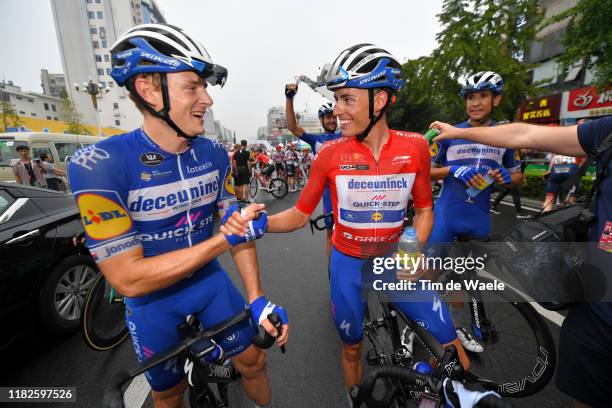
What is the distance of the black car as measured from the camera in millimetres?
2715

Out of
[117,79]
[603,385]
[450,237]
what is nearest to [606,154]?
[603,385]

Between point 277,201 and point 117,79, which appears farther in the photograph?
point 277,201

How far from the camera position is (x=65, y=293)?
10.9 ft

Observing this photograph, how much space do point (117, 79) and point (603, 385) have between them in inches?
126

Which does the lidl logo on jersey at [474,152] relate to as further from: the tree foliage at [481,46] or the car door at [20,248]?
the tree foliage at [481,46]

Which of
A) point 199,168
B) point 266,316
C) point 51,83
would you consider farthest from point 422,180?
point 51,83

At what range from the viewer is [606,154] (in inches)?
58.1

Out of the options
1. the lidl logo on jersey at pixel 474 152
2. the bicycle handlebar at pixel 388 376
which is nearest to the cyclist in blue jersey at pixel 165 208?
the bicycle handlebar at pixel 388 376

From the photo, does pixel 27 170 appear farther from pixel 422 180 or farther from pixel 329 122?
pixel 422 180

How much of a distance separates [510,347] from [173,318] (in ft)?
10.2

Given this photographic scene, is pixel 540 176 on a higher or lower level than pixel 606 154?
lower

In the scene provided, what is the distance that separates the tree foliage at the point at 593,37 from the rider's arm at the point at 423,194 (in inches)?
357

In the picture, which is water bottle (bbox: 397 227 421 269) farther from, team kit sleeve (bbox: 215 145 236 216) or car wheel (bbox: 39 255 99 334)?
car wheel (bbox: 39 255 99 334)

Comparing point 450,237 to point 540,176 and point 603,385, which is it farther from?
point 540,176
